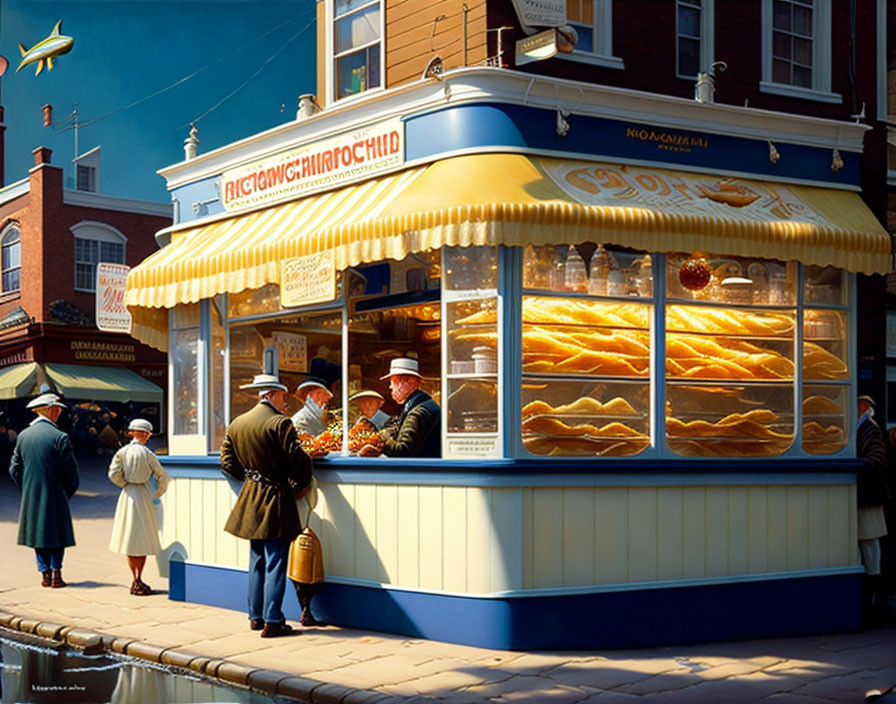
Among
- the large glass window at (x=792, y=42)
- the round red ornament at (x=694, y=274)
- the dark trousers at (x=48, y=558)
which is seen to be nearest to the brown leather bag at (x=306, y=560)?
the round red ornament at (x=694, y=274)

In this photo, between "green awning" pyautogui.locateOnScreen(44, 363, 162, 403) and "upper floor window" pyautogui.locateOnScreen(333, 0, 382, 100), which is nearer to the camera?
"upper floor window" pyautogui.locateOnScreen(333, 0, 382, 100)

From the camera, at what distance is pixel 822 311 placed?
36.4 ft

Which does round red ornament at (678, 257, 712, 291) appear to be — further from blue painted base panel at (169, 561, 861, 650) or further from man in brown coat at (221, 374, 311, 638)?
man in brown coat at (221, 374, 311, 638)

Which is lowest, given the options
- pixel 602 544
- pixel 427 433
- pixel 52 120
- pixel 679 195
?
pixel 602 544

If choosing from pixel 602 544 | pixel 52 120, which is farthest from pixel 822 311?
pixel 52 120

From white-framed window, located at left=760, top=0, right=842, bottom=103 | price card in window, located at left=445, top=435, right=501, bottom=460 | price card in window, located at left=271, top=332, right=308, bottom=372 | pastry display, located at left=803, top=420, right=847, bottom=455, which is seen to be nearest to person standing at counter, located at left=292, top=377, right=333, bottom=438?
price card in window, located at left=271, top=332, right=308, bottom=372

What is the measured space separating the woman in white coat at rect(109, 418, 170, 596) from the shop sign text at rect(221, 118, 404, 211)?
2585 mm

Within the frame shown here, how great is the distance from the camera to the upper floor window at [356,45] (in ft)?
40.6

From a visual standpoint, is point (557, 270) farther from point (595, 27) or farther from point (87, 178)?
point (87, 178)

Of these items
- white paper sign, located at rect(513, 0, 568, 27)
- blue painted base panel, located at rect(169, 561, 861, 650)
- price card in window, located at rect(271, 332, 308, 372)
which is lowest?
blue painted base panel, located at rect(169, 561, 861, 650)

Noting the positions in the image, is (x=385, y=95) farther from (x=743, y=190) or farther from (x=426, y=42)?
(x=743, y=190)

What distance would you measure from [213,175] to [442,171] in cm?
368

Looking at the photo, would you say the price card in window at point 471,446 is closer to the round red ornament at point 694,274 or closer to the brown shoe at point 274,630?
the brown shoe at point 274,630

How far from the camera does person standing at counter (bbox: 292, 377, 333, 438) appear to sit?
1173 cm
